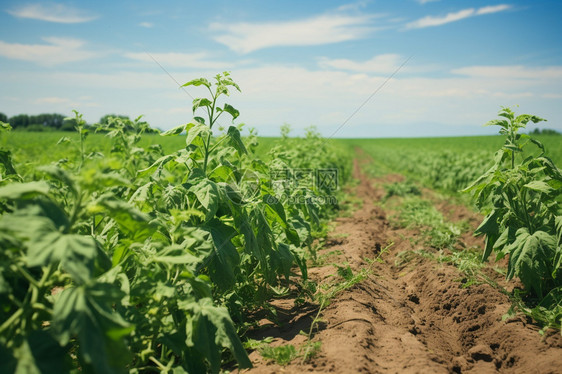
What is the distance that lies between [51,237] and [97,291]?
0.96 ft

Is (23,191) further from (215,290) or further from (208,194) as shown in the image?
(215,290)

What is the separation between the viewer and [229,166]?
3098 millimetres

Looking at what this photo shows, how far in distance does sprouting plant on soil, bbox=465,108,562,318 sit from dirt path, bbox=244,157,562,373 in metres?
0.45

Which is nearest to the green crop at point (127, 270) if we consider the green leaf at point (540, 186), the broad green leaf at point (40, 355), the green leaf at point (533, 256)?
the broad green leaf at point (40, 355)

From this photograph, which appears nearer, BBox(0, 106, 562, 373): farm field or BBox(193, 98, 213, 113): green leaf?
BBox(0, 106, 562, 373): farm field

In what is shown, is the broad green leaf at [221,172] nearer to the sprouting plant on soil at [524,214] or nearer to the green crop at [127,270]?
the green crop at [127,270]

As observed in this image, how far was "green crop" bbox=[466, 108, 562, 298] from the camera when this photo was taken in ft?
11.0

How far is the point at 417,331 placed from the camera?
3.37 m

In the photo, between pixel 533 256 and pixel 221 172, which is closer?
pixel 221 172

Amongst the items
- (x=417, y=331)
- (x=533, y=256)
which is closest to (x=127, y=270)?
(x=417, y=331)

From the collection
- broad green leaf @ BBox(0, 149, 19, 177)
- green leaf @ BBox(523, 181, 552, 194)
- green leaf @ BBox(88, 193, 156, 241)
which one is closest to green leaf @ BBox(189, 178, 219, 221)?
green leaf @ BBox(88, 193, 156, 241)

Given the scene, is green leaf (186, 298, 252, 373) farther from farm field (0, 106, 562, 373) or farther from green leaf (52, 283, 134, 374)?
green leaf (52, 283, 134, 374)

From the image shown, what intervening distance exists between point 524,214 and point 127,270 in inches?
139

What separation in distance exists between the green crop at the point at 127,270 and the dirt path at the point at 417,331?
0.59m
